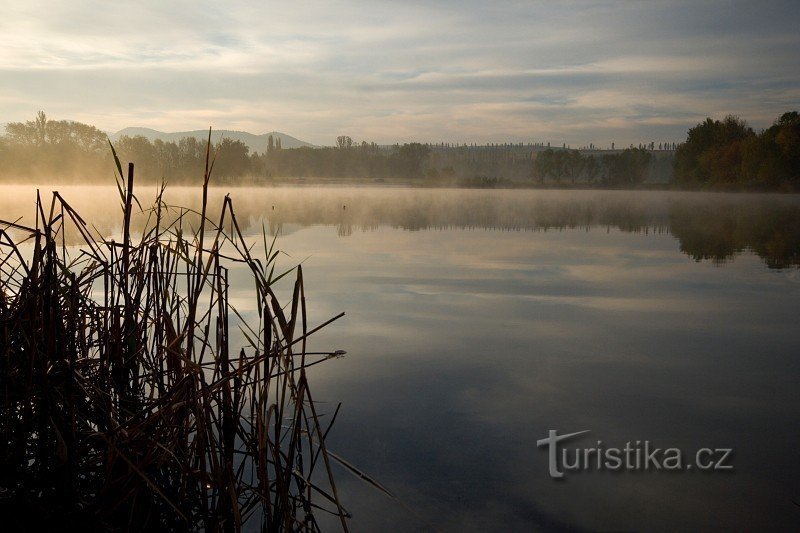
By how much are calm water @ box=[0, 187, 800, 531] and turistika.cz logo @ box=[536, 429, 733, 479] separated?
0.22 feet

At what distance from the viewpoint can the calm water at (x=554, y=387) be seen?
3.68 m

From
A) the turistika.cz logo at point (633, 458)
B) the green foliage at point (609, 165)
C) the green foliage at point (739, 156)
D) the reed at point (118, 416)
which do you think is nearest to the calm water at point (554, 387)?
the turistika.cz logo at point (633, 458)

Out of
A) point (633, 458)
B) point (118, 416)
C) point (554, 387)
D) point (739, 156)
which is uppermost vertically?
point (739, 156)

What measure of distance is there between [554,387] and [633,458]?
1333mm

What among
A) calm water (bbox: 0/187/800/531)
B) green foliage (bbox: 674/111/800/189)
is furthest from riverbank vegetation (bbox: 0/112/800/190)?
calm water (bbox: 0/187/800/531)

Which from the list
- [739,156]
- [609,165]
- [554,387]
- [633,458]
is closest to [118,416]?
[633,458]

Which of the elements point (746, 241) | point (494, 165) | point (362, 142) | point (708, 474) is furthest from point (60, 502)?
point (494, 165)

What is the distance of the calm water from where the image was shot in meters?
3.68

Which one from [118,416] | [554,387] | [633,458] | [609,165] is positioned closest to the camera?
[118,416]

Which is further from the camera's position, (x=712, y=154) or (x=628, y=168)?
(x=628, y=168)

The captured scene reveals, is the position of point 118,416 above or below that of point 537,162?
below

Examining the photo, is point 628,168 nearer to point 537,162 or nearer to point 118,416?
point 537,162

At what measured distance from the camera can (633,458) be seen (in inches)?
168

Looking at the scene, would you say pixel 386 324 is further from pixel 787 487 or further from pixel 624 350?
pixel 787 487
